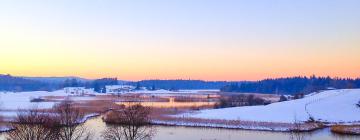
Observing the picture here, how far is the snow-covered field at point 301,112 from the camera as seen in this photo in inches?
2354

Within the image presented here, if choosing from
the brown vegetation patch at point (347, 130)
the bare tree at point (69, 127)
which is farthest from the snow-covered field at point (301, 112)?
the bare tree at point (69, 127)

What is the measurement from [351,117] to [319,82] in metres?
111

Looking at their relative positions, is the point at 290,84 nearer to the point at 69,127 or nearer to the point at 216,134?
the point at 216,134

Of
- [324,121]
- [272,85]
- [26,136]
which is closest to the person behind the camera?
[26,136]

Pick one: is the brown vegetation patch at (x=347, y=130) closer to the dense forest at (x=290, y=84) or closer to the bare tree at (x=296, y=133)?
the bare tree at (x=296, y=133)

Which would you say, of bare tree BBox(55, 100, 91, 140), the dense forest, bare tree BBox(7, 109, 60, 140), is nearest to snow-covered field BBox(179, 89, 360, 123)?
bare tree BBox(55, 100, 91, 140)

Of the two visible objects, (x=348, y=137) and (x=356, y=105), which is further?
(x=356, y=105)

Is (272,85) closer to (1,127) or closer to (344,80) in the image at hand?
(344,80)

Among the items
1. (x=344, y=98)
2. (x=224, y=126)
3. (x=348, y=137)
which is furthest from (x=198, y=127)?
(x=344, y=98)

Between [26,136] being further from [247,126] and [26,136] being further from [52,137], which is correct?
[247,126]

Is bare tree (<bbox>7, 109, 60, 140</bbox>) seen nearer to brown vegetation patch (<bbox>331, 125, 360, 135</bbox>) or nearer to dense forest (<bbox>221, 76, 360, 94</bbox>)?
brown vegetation patch (<bbox>331, 125, 360, 135</bbox>)

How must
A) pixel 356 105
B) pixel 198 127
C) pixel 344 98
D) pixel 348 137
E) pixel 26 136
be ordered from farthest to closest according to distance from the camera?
pixel 344 98
pixel 356 105
pixel 198 127
pixel 348 137
pixel 26 136

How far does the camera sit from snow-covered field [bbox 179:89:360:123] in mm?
59781

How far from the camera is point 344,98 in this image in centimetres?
7562
